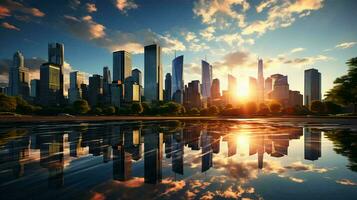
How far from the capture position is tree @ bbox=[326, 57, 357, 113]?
62000 millimetres

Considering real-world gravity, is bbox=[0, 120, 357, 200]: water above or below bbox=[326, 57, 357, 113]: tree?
below

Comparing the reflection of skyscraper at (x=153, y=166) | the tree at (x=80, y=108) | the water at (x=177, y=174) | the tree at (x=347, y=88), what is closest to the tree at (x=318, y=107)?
the tree at (x=347, y=88)

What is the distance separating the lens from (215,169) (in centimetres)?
1038

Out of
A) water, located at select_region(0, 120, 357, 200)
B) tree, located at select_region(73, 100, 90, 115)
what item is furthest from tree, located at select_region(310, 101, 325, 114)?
tree, located at select_region(73, 100, 90, 115)

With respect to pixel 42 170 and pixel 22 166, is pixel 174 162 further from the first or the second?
pixel 22 166

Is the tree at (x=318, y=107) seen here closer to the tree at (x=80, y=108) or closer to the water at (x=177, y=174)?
the water at (x=177, y=174)

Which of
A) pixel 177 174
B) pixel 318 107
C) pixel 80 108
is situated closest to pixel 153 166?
pixel 177 174

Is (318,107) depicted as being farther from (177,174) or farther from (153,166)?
(177,174)

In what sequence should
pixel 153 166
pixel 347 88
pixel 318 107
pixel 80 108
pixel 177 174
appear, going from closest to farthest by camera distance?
pixel 177 174
pixel 153 166
pixel 347 88
pixel 318 107
pixel 80 108

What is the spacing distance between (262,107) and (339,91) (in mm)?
56805

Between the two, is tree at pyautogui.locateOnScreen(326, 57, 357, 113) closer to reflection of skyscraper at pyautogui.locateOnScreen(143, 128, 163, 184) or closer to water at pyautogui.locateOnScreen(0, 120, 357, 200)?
water at pyautogui.locateOnScreen(0, 120, 357, 200)

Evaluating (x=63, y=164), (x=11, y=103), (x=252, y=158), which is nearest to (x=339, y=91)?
(x=252, y=158)

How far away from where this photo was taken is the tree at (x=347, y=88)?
6200 cm

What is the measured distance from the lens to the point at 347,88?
62.6m
